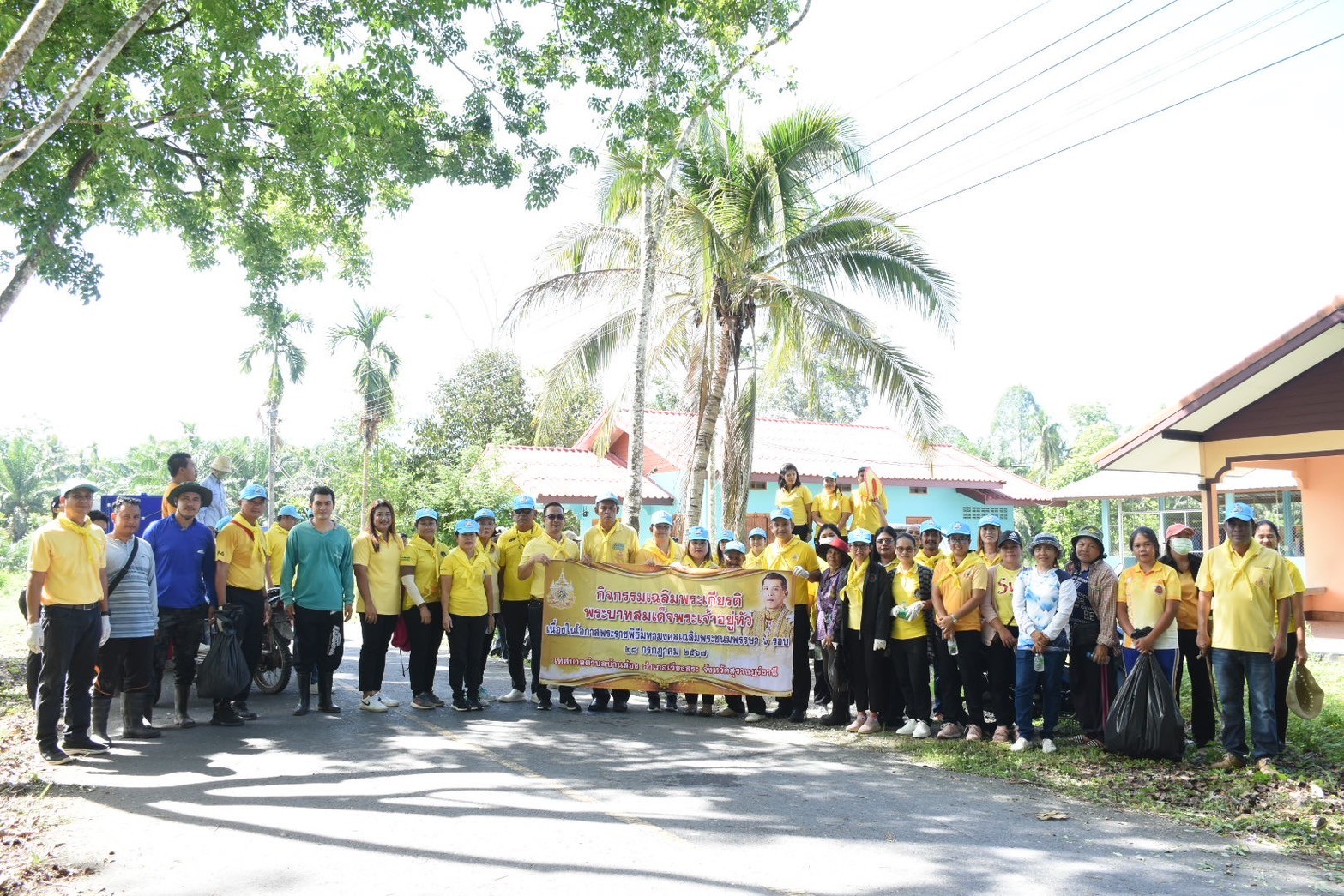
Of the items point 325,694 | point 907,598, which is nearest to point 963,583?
point 907,598

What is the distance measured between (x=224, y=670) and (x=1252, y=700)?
768 centimetres

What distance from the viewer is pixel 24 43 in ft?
22.2

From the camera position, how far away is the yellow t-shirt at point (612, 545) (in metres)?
10.1

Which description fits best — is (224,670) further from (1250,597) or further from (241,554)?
(1250,597)

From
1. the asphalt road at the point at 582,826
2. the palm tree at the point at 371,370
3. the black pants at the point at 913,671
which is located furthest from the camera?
the palm tree at the point at 371,370

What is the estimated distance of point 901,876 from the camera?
4863mm

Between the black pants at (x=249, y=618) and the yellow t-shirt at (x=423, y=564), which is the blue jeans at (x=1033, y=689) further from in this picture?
the black pants at (x=249, y=618)

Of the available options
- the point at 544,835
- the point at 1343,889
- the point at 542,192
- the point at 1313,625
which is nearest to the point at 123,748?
the point at 544,835

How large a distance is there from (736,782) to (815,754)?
130cm

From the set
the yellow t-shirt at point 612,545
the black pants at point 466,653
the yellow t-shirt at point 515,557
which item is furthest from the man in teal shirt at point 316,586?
the yellow t-shirt at point 612,545

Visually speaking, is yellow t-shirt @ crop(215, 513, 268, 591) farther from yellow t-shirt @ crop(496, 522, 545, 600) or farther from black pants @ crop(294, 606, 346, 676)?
yellow t-shirt @ crop(496, 522, 545, 600)

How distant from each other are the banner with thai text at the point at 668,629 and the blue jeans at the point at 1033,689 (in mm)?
2184

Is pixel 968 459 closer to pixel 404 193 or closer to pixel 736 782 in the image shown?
pixel 404 193

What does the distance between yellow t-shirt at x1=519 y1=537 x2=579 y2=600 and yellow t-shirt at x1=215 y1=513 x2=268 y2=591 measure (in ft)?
7.67
